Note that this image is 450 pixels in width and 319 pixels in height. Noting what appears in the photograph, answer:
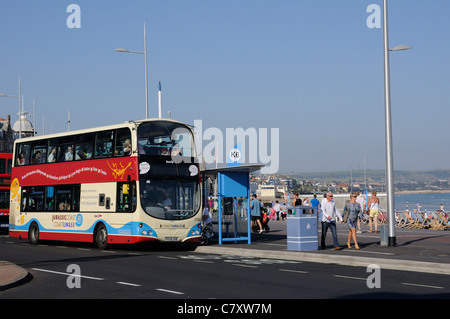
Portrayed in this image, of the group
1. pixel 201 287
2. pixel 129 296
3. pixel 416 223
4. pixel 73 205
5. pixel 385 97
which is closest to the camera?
pixel 129 296

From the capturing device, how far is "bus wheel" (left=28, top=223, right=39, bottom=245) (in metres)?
28.1

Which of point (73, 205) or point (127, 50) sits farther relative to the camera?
point (127, 50)

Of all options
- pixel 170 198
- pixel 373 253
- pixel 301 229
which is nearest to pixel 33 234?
pixel 170 198

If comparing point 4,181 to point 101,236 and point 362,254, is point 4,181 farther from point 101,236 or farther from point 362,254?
point 362,254

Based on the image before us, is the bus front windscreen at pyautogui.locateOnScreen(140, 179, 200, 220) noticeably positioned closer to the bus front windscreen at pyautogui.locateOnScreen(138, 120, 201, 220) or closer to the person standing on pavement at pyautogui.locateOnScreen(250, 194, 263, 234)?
the bus front windscreen at pyautogui.locateOnScreen(138, 120, 201, 220)

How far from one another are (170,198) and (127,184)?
1.46 metres

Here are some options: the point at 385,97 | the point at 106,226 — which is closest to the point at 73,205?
the point at 106,226

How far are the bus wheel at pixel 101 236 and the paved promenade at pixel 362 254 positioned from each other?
313 centimetres

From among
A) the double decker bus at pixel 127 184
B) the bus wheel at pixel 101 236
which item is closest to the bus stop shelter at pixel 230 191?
the double decker bus at pixel 127 184

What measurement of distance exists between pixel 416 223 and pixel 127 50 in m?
17.2

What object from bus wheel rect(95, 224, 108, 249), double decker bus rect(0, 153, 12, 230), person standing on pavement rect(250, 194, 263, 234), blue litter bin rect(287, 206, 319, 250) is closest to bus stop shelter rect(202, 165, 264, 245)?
blue litter bin rect(287, 206, 319, 250)

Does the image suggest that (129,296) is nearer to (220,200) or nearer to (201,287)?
(201,287)

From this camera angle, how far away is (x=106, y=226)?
79.9ft

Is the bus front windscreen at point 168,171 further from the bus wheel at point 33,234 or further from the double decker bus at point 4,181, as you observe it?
the double decker bus at point 4,181
